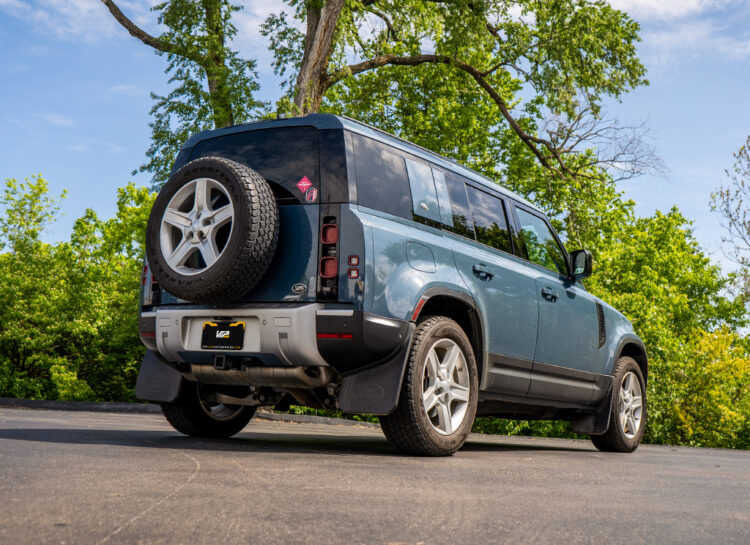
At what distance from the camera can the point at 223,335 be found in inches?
205

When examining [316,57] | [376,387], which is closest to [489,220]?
[376,387]

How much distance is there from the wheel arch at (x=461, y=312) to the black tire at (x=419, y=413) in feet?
0.51

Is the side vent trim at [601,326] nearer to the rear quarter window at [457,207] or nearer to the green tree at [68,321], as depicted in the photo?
the rear quarter window at [457,207]

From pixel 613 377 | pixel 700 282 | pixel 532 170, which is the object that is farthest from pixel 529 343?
pixel 700 282

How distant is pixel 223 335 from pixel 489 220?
8.23ft

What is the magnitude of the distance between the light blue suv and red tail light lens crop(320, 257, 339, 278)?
1 centimetres

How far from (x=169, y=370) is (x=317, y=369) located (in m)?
1.31

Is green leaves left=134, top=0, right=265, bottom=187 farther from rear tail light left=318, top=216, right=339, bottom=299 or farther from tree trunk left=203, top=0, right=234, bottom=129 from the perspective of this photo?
rear tail light left=318, top=216, right=339, bottom=299

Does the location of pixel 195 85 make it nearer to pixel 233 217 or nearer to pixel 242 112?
pixel 242 112

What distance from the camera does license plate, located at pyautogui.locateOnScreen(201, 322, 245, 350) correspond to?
5148mm

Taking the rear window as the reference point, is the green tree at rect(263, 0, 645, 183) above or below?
above

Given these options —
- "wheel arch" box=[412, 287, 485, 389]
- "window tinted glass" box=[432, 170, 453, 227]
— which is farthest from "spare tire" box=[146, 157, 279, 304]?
"window tinted glass" box=[432, 170, 453, 227]

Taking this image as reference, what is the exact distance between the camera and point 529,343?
6453mm

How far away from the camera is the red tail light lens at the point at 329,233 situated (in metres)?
5.03
